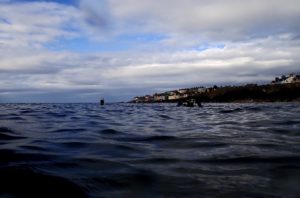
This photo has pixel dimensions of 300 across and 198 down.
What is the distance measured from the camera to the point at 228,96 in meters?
→ 132

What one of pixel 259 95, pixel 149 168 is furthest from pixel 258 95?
pixel 149 168

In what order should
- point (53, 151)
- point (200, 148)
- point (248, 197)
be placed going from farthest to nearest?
point (200, 148) → point (53, 151) → point (248, 197)

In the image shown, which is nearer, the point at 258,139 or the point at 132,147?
→ the point at 132,147

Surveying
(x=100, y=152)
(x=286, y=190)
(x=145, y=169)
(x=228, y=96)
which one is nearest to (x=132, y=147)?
(x=100, y=152)

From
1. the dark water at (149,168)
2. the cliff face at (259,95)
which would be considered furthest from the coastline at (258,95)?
the dark water at (149,168)

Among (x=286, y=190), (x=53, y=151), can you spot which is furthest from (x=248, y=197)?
(x=53, y=151)

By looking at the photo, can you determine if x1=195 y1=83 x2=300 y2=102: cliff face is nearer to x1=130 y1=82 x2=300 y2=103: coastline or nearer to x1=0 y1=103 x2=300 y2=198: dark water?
x1=130 y1=82 x2=300 y2=103: coastline

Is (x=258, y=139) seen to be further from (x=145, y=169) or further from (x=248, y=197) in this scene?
(x=248, y=197)

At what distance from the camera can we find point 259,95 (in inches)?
4727

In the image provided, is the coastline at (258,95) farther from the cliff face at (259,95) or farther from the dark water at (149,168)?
the dark water at (149,168)

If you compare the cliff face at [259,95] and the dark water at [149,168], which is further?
the cliff face at [259,95]

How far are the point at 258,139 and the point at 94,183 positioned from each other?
297 inches

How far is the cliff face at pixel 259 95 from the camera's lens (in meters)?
111

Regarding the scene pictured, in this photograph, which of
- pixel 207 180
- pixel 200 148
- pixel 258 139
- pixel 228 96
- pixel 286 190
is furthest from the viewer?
pixel 228 96
